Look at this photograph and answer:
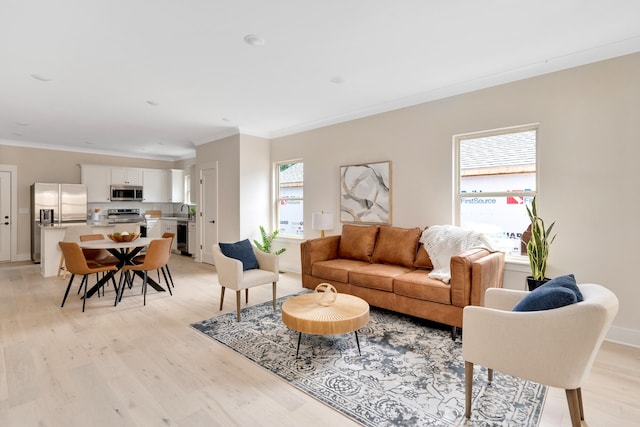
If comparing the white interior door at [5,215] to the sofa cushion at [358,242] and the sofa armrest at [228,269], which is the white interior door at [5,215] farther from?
the sofa cushion at [358,242]

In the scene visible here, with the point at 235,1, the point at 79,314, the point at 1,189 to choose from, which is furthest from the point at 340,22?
the point at 1,189

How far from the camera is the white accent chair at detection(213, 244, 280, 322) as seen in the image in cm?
339

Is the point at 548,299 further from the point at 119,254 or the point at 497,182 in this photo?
the point at 119,254

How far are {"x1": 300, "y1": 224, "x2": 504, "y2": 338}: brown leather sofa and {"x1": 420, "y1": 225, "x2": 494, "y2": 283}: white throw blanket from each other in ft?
0.42

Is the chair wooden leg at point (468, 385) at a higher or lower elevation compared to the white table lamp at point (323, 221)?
lower

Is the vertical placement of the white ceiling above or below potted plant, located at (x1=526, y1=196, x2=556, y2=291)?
above

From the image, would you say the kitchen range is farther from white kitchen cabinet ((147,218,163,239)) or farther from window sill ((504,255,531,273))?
window sill ((504,255,531,273))

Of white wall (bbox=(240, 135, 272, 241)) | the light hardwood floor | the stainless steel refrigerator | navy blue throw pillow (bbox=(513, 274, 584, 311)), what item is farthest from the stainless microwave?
navy blue throw pillow (bbox=(513, 274, 584, 311))

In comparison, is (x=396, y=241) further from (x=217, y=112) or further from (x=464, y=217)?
(x=217, y=112)

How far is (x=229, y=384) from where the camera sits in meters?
2.23

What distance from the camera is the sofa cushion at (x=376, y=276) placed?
338 cm

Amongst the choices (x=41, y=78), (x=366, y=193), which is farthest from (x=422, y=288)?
(x=41, y=78)

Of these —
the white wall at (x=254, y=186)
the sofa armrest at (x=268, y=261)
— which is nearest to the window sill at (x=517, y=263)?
the sofa armrest at (x=268, y=261)

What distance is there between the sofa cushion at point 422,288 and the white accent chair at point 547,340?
108 cm
